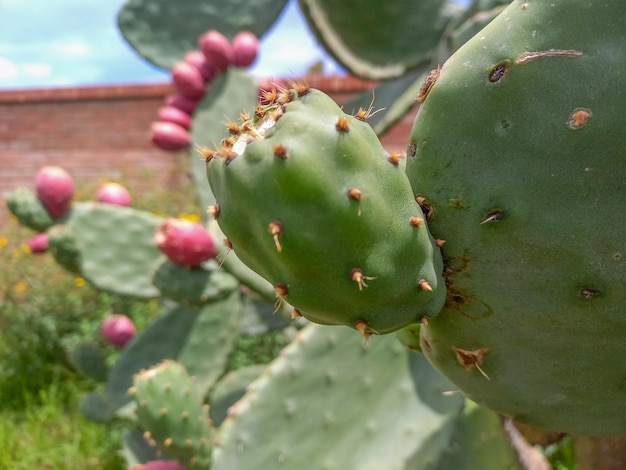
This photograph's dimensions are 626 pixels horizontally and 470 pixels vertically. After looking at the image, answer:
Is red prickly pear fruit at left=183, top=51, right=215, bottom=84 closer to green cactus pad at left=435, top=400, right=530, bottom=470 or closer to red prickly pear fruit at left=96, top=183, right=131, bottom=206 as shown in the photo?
red prickly pear fruit at left=96, top=183, right=131, bottom=206

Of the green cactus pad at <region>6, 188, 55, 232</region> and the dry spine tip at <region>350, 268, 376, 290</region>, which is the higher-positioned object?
the dry spine tip at <region>350, 268, 376, 290</region>

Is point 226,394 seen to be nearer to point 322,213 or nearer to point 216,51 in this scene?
point 216,51

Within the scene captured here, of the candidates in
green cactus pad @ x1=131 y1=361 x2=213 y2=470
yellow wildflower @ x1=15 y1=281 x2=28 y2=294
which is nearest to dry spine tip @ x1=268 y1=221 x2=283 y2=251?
green cactus pad @ x1=131 y1=361 x2=213 y2=470

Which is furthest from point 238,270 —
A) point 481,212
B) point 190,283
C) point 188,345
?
point 481,212

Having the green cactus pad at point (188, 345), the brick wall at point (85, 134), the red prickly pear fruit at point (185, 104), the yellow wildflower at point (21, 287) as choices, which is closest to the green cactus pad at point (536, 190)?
the green cactus pad at point (188, 345)

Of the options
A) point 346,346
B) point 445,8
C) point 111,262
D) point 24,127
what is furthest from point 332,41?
point 24,127

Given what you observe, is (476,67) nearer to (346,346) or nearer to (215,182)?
(215,182)

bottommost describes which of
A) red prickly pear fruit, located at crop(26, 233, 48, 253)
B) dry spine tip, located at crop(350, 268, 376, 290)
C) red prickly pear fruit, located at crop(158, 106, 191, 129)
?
red prickly pear fruit, located at crop(26, 233, 48, 253)
